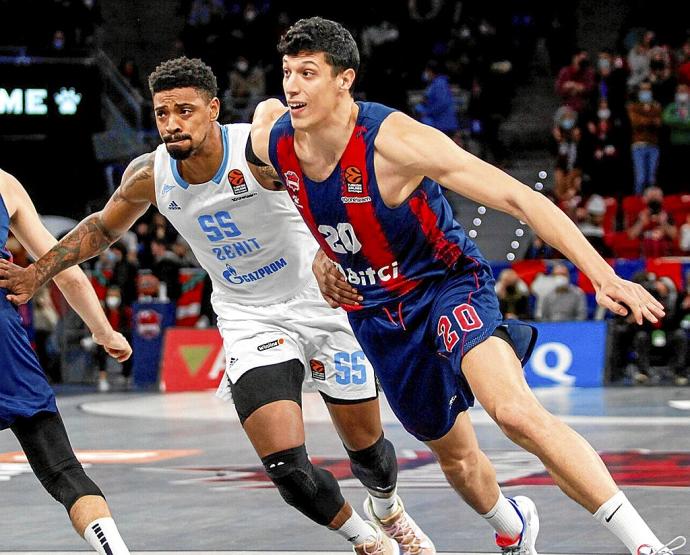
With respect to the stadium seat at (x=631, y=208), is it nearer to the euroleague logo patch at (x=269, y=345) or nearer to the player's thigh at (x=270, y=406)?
the euroleague logo patch at (x=269, y=345)

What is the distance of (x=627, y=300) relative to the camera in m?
4.34

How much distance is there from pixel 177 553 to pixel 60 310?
12.6 metres

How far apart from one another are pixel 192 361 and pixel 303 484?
11278mm

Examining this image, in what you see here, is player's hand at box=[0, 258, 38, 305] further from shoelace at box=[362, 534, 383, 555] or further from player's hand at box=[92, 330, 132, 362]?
shoelace at box=[362, 534, 383, 555]

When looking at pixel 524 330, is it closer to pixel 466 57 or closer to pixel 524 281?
Result: pixel 524 281

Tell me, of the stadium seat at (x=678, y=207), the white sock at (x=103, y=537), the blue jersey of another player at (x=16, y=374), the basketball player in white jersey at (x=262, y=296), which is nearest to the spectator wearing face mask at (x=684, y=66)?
the stadium seat at (x=678, y=207)

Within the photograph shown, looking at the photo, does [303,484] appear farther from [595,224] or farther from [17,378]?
[595,224]

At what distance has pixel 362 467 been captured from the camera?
6.21m

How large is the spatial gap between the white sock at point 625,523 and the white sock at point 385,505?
1.83 m

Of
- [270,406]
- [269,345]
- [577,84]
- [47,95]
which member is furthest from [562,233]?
[577,84]

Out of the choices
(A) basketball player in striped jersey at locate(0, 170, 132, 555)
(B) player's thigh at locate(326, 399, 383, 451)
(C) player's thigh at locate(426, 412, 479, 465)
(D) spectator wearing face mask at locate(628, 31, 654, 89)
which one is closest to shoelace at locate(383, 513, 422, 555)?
(B) player's thigh at locate(326, 399, 383, 451)

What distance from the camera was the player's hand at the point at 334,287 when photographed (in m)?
5.48

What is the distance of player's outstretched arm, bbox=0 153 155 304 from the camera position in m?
5.45

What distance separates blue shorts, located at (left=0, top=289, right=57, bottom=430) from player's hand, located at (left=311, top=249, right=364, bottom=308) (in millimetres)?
1183
